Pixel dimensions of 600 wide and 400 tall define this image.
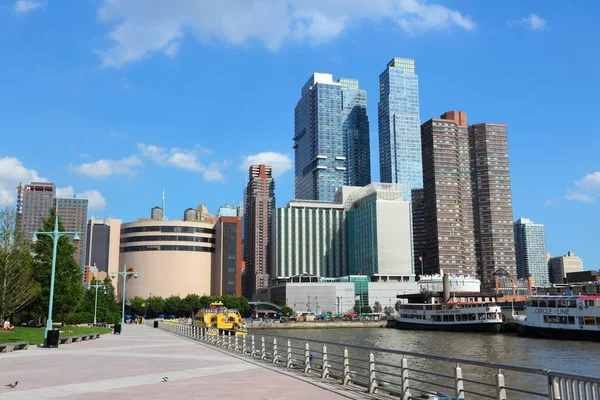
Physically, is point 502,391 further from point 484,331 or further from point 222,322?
point 484,331

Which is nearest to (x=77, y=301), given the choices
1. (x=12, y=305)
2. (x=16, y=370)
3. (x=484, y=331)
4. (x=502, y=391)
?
(x=12, y=305)

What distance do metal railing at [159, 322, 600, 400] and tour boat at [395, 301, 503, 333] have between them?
6877 cm

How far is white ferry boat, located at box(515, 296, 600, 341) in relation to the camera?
80.5 metres

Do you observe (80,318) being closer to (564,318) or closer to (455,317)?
(564,318)

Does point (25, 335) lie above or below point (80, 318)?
above

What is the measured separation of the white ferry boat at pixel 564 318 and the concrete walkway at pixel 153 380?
7113 centimetres

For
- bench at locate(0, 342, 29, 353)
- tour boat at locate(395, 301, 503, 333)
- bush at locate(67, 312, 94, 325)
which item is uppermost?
bench at locate(0, 342, 29, 353)

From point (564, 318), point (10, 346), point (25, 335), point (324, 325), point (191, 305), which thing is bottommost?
point (324, 325)

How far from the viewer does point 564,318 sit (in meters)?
85.4

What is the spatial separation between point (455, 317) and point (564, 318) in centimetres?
3667

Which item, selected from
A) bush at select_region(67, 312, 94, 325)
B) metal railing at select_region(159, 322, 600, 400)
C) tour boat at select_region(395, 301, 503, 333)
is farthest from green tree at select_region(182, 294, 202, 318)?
metal railing at select_region(159, 322, 600, 400)

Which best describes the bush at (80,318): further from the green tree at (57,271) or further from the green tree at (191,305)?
Answer: the green tree at (191,305)

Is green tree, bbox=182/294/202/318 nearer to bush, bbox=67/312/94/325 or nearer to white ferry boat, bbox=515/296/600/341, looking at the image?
bush, bbox=67/312/94/325

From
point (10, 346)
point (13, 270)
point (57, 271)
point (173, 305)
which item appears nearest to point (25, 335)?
point (13, 270)
